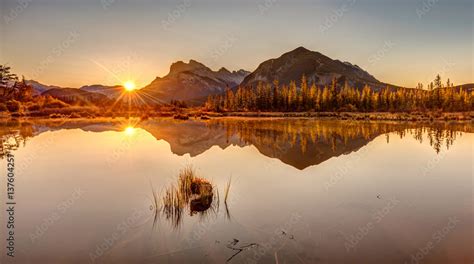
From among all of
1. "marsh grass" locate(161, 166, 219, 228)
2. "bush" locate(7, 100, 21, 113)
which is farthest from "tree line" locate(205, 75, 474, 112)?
"marsh grass" locate(161, 166, 219, 228)

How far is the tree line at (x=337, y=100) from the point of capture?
345ft

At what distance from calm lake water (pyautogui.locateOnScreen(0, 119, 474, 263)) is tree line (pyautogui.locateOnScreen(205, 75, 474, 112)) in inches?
3319

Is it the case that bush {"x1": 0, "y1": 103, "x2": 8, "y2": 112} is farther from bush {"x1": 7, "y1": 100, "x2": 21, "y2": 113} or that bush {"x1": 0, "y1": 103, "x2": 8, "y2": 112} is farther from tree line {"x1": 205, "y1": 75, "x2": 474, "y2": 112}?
tree line {"x1": 205, "y1": 75, "x2": 474, "y2": 112}

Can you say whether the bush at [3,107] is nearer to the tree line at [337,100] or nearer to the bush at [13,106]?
the bush at [13,106]

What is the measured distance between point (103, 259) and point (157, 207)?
11.5ft

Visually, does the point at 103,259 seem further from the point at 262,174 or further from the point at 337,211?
the point at 262,174

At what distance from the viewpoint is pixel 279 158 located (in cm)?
2156

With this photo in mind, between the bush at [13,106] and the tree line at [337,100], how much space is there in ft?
161

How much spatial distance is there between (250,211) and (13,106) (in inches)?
2974

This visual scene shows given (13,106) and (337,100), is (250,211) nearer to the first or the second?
(13,106)

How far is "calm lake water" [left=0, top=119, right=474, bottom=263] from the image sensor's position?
8.06 meters

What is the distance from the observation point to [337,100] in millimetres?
105312

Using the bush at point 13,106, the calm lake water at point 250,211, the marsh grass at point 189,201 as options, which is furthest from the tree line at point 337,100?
the marsh grass at point 189,201

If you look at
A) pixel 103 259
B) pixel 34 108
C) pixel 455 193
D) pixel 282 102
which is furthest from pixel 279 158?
pixel 282 102
